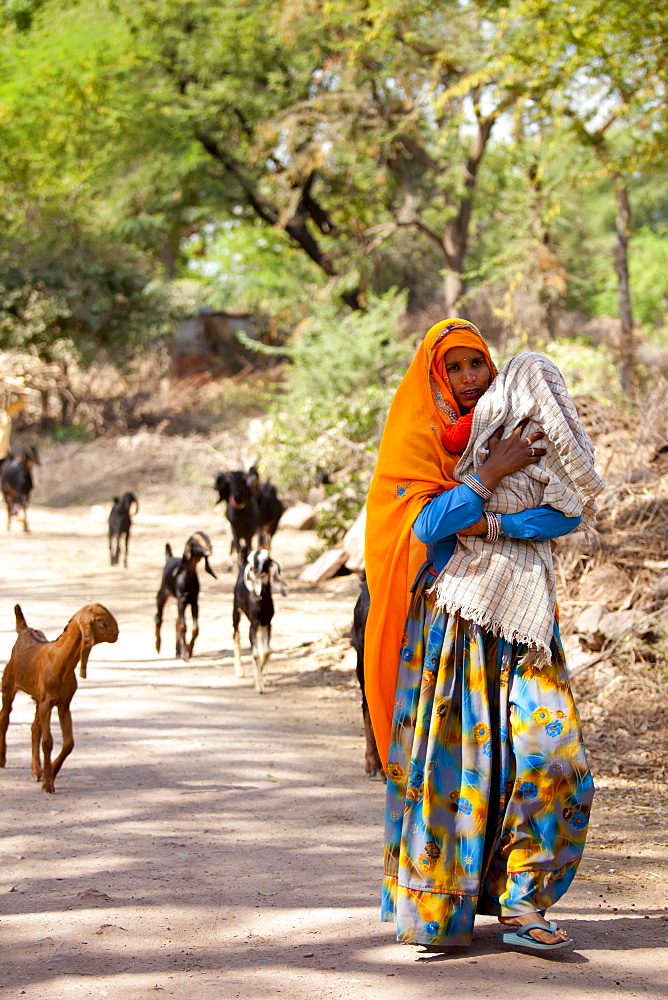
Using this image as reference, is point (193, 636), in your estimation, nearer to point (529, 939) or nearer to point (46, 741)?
point (46, 741)

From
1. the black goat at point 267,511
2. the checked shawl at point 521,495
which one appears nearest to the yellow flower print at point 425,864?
the checked shawl at point 521,495

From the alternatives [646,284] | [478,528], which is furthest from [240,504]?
[646,284]

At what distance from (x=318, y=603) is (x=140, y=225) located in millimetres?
23099

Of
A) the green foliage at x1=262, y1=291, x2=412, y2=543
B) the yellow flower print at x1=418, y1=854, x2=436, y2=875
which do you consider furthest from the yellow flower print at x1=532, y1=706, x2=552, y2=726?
the green foliage at x1=262, y1=291, x2=412, y2=543

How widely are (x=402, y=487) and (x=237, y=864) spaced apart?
6.20ft

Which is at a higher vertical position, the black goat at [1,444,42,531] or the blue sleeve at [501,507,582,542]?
the blue sleeve at [501,507,582,542]

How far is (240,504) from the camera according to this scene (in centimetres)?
1152

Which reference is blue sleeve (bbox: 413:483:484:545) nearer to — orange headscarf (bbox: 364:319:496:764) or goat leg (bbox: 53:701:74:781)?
orange headscarf (bbox: 364:319:496:764)

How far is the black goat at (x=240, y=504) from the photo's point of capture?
1155cm

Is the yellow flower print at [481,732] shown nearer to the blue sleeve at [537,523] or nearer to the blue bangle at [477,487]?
the blue sleeve at [537,523]

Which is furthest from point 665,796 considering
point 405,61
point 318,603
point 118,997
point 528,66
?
point 405,61

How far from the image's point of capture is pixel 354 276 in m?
22.8

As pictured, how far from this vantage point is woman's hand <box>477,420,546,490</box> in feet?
11.1

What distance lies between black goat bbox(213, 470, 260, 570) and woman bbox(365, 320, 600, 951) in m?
7.96
